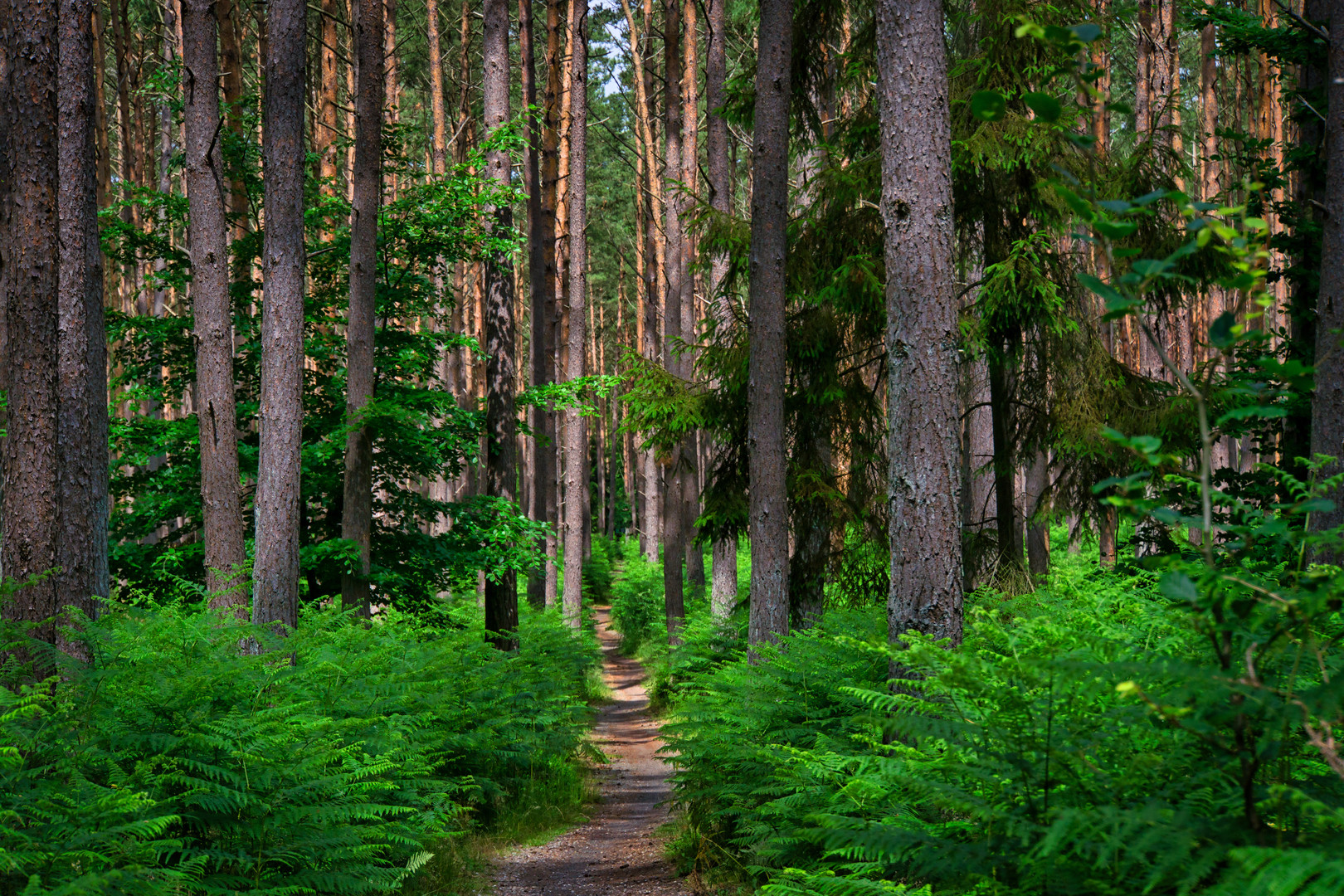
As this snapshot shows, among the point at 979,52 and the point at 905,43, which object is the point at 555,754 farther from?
the point at 979,52

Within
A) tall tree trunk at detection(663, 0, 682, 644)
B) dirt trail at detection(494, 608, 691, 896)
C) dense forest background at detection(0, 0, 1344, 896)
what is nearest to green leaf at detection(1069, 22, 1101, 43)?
dense forest background at detection(0, 0, 1344, 896)

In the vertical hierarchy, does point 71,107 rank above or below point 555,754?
above

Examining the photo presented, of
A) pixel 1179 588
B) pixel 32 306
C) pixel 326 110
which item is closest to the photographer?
pixel 1179 588

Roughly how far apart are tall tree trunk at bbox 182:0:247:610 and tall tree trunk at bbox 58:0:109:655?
7.88 ft

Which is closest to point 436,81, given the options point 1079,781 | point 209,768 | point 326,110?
point 326,110

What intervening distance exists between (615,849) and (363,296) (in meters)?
6.64

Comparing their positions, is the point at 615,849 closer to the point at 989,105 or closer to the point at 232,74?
the point at 989,105

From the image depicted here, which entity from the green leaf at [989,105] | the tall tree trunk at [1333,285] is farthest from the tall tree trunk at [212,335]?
the tall tree trunk at [1333,285]

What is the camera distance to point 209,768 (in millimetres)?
4238

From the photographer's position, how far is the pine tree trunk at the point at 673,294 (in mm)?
16203

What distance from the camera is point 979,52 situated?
8.95 meters

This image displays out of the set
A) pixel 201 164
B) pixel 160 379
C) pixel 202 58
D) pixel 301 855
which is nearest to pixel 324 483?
pixel 160 379

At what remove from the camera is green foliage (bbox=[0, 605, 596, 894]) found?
140 inches

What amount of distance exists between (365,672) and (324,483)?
5.41 m
